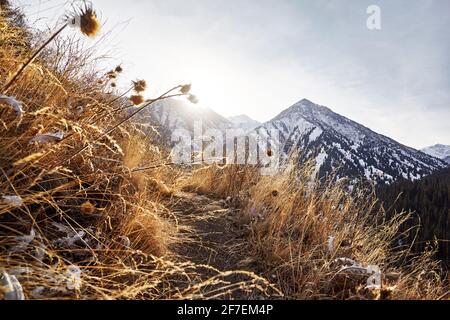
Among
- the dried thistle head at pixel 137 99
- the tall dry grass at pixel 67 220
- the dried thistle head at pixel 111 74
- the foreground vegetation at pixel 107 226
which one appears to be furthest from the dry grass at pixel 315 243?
the dried thistle head at pixel 111 74

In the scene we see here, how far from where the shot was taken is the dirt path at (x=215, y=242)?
2418mm

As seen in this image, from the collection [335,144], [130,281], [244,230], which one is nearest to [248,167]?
[244,230]

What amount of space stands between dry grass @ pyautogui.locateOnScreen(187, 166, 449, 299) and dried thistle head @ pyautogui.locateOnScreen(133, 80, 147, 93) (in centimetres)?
141

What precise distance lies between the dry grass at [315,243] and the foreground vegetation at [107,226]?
0.01 meters

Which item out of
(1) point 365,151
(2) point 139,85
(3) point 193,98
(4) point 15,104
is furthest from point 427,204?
(1) point 365,151

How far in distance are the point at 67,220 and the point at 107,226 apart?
0.79 ft

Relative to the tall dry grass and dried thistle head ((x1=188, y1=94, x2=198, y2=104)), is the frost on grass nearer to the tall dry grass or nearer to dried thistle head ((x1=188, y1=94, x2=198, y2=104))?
the tall dry grass

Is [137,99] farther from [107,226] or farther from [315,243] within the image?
[315,243]

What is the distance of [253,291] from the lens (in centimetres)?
208

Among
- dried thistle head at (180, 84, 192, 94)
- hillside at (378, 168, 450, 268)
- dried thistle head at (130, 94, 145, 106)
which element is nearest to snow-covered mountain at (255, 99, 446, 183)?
hillside at (378, 168, 450, 268)

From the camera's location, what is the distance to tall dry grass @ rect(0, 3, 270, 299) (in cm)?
148

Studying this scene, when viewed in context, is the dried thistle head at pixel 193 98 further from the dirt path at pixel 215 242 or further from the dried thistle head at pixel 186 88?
the dirt path at pixel 215 242
